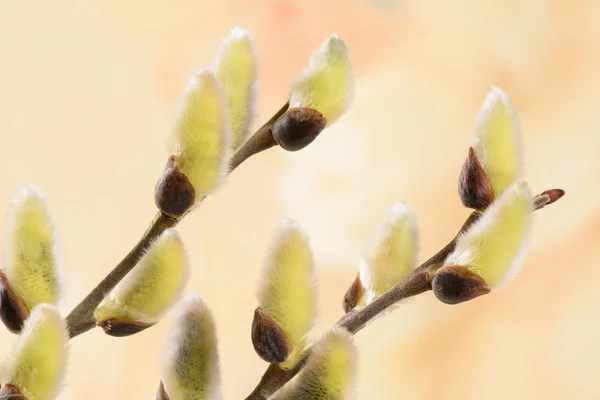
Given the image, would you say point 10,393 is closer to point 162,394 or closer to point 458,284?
point 162,394

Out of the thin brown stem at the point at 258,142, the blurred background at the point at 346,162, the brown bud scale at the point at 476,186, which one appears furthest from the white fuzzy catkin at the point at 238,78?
the blurred background at the point at 346,162

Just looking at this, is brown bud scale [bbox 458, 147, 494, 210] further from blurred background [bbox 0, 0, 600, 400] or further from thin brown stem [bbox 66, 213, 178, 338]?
blurred background [bbox 0, 0, 600, 400]

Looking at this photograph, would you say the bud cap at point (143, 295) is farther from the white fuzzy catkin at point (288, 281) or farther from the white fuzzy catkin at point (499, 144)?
the white fuzzy catkin at point (499, 144)

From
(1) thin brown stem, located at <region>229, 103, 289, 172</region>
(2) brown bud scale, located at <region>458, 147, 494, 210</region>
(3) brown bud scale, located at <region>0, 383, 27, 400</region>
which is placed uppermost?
(1) thin brown stem, located at <region>229, 103, 289, 172</region>

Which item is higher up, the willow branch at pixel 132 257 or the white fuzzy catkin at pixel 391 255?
the willow branch at pixel 132 257

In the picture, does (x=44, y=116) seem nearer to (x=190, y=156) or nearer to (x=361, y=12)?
(x=361, y=12)

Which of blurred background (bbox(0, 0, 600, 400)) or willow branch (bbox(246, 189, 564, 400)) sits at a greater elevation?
blurred background (bbox(0, 0, 600, 400))

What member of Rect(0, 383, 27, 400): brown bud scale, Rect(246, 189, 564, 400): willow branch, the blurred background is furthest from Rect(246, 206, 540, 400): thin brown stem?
the blurred background
